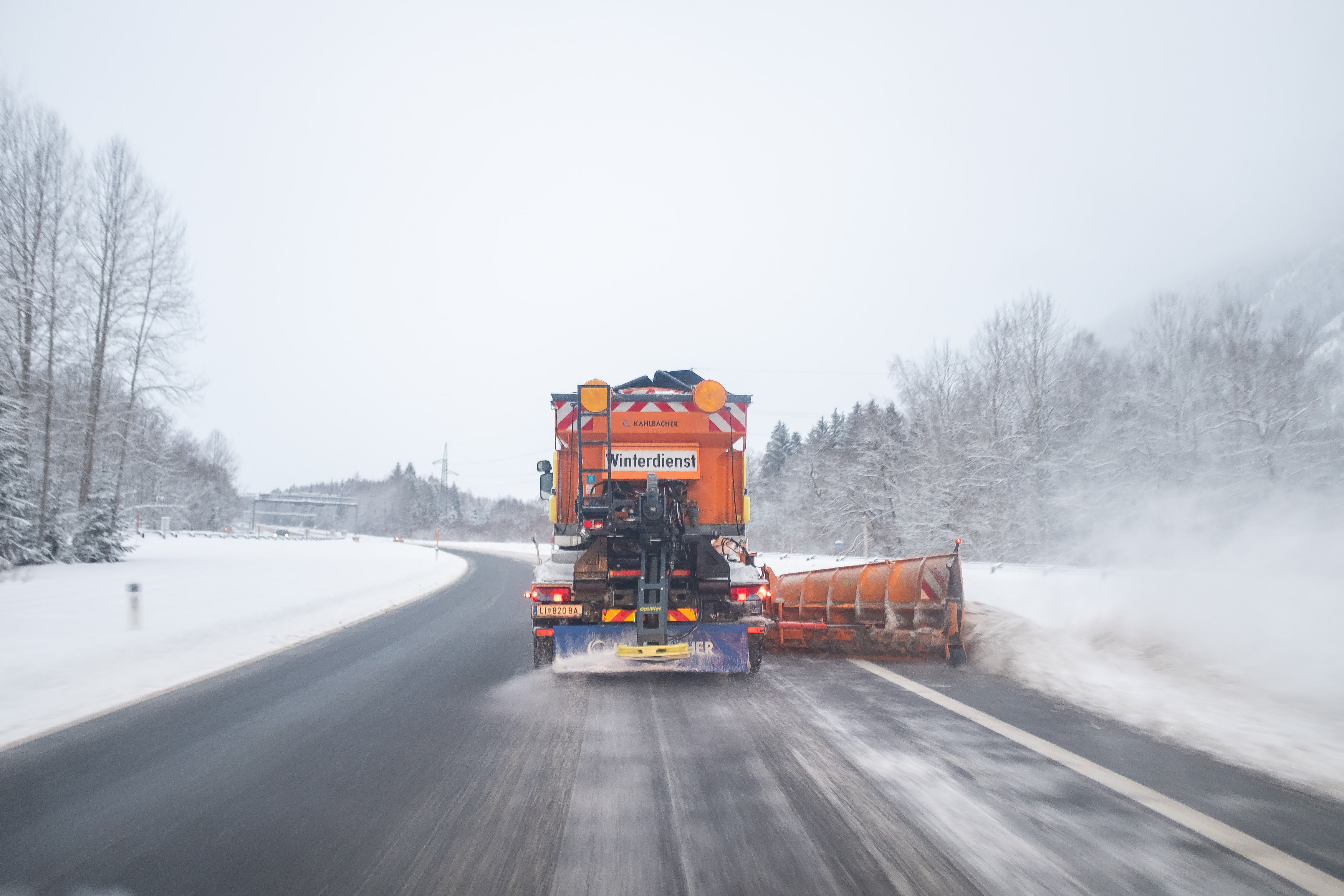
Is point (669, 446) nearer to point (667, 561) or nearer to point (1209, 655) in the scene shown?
point (667, 561)

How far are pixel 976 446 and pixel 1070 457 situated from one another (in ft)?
13.3

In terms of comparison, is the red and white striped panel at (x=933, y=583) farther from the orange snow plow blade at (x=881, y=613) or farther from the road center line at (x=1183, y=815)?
the road center line at (x=1183, y=815)

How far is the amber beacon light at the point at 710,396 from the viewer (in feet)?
22.7

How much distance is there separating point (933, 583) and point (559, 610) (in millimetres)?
4135

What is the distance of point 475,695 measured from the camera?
20.6ft

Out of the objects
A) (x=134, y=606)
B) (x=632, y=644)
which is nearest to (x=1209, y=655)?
(x=632, y=644)

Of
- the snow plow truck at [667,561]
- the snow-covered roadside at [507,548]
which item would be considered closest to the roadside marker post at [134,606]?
the snow plow truck at [667,561]

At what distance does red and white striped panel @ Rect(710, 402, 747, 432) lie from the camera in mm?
7324

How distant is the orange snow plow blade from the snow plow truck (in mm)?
19

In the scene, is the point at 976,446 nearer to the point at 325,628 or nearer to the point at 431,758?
the point at 325,628

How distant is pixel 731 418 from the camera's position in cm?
740

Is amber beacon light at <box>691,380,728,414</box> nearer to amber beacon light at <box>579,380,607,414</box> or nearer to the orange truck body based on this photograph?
the orange truck body

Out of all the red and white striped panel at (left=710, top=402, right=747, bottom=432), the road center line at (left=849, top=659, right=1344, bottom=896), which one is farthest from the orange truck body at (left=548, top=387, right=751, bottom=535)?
the road center line at (left=849, top=659, right=1344, bottom=896)

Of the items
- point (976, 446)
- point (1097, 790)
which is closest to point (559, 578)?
point (1097, 790)
